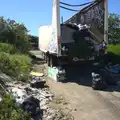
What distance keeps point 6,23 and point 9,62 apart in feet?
36.2

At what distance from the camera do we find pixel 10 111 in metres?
6.05

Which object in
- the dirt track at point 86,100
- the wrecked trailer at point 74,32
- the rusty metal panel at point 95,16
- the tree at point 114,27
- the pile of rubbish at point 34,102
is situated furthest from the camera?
the tree at point 114,27

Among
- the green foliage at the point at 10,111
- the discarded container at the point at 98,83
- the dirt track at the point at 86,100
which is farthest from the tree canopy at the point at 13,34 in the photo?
the green foliage at the point at 10,111

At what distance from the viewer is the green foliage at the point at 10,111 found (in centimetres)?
571

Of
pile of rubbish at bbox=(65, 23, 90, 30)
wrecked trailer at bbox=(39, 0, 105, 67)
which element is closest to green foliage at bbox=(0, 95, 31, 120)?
wrecked trailer at bbox=(39, 0, 105, 67)

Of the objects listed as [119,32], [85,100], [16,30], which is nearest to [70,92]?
[85,100]

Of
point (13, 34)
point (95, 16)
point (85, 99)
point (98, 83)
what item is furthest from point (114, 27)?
point (85, 99)

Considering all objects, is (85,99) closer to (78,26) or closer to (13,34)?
(78,26)

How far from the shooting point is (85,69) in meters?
13.0

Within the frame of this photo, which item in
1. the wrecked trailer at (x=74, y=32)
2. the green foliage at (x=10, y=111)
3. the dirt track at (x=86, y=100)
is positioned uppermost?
the wrecked trailer at (x=74, y=32)

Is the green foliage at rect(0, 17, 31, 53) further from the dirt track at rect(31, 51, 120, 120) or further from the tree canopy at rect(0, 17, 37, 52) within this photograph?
the dirt track at rect(31, 51, 120, 120)

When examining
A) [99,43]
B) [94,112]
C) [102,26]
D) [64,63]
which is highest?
[102,26]

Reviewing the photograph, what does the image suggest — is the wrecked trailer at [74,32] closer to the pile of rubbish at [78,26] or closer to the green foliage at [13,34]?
the pile of rubbish at [78,26]

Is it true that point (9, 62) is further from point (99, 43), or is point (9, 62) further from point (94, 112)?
point (94, 112)
